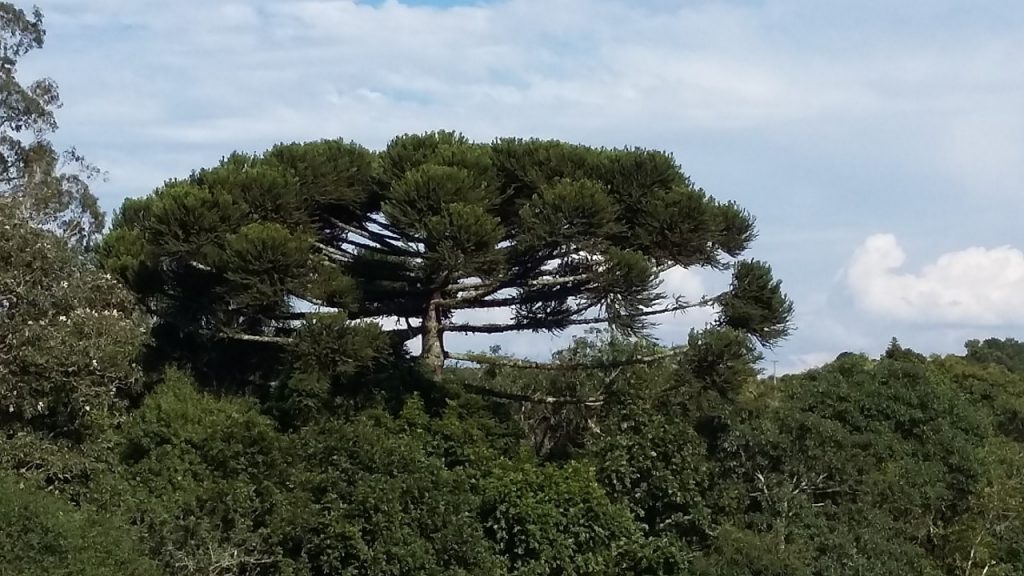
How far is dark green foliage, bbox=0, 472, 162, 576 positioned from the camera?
412 inches

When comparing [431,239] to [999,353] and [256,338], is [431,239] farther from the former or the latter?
[999,353]

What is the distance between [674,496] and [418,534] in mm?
3382

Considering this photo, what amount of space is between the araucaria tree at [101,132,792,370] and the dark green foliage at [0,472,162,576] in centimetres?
361

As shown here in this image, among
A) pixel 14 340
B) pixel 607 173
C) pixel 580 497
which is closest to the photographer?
pixel 14 340

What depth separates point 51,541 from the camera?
1062cm

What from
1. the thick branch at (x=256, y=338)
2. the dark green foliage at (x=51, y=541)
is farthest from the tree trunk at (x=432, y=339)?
the dark green foliage at (x=51, y=541)

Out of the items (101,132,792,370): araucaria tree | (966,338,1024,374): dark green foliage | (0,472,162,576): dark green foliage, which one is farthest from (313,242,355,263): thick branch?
(966,338,1024,374): dark green foliage

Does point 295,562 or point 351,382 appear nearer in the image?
point 295,562

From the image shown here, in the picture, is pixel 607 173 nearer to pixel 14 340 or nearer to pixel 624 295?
pixel 624 295

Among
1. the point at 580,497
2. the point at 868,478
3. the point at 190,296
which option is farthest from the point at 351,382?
the point at 868,478

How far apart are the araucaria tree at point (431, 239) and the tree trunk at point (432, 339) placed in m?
0.02

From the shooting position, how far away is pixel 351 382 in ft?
52.1

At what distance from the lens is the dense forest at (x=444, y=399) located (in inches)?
529

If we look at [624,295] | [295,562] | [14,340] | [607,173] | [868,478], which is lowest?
[295,562]
